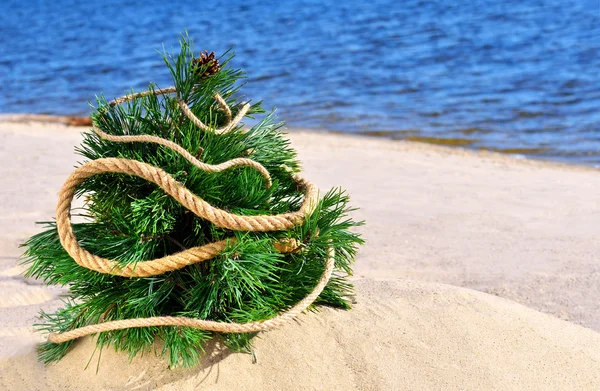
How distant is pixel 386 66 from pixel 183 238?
9279 mm

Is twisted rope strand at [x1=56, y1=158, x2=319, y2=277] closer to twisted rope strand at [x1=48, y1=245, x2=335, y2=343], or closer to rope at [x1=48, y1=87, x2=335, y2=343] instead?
rope at [x1=48, y1=87, x2=335, y2=343]

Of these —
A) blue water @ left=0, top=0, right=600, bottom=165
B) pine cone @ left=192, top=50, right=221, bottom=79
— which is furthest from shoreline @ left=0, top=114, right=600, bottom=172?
pine cone @ left=192, top=50, right=221, bottom=79

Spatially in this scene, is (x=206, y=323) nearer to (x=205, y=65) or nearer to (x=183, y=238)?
(x=183, y=238)

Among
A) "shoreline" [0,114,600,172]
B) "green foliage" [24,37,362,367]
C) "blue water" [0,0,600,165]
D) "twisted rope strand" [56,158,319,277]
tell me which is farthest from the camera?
"blue water" [0,0,600,165]

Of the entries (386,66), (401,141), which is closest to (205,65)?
(401,141)

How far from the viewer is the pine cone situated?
2.06 metres

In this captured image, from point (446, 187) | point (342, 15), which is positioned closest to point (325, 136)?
point (446, 187)

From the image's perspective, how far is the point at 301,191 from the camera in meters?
2.26

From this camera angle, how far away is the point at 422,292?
2568mm

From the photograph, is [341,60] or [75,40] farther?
[75,40]

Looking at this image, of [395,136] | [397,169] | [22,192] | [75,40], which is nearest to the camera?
[22,192]

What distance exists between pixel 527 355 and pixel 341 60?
390 inches

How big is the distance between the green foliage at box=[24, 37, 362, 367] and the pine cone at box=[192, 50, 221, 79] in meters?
0.02

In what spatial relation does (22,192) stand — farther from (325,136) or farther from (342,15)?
(342,15)
